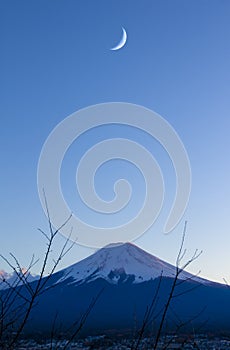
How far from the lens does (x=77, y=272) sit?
114438 millimetres

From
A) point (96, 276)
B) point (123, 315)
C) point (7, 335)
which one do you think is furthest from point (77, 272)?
point (7, 335)

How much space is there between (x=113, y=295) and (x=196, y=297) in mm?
17569

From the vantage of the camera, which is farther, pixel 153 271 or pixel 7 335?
pixel 153 271

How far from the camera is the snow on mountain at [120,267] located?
10656 cm

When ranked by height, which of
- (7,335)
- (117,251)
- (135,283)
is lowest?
(7,335)

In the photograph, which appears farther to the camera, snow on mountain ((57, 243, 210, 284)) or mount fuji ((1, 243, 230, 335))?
snow on mountain ((57, 243, 210, 284))

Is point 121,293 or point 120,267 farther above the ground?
point 120,267

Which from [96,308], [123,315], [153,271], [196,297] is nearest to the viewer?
[123,315]

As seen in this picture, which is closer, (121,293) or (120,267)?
(121,293)

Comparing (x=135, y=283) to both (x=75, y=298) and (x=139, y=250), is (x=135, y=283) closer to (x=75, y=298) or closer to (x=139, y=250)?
(x=75, y=298)

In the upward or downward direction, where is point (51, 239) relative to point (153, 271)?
downward

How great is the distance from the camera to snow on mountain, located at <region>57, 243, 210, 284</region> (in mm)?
106562

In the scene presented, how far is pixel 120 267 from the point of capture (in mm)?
113062

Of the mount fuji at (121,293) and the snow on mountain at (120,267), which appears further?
the snow on mountain at (120,267)
